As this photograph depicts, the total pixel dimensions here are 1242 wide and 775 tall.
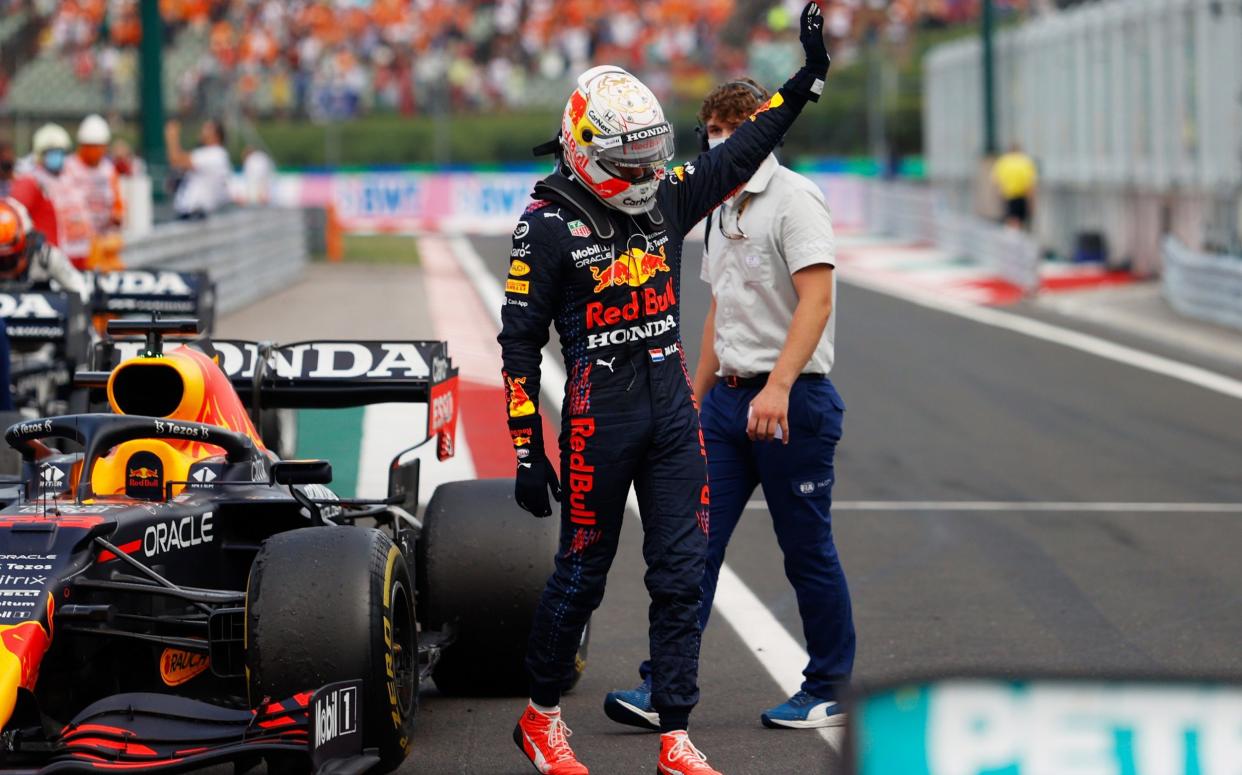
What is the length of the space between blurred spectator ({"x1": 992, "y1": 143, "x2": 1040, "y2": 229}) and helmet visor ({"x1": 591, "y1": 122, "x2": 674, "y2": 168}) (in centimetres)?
2505

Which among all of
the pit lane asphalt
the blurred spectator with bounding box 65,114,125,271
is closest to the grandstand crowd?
the blurred spectator with bounding box 65,114,125,271

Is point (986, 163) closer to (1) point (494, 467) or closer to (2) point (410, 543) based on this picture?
(1) point (494, 467)

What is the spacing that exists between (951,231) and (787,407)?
26.5 meters

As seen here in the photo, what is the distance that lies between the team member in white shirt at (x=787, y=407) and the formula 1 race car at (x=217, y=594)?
64cm

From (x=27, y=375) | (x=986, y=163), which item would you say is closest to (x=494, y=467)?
(x=27, y=375)

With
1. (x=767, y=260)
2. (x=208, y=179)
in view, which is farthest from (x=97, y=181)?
(x=767, y=260)

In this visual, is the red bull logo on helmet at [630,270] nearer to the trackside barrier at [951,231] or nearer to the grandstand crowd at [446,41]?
the trackside barrier at [951,231]

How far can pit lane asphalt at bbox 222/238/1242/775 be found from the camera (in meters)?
6.06

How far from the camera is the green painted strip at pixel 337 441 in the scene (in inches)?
442

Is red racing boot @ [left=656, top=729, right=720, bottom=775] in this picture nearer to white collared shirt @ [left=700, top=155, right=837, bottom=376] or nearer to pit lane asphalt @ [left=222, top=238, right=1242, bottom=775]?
pit lane asphalt @ [left=222, top=238, right=1242, bottom=775]

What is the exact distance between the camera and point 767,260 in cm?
608

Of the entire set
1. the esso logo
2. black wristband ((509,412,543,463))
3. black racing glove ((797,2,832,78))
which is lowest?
the esso logo

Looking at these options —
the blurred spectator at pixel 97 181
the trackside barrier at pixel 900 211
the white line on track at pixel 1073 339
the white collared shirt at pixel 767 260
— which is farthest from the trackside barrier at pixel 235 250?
the white collared shirt at pixel 767 260

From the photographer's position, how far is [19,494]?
225 inches
